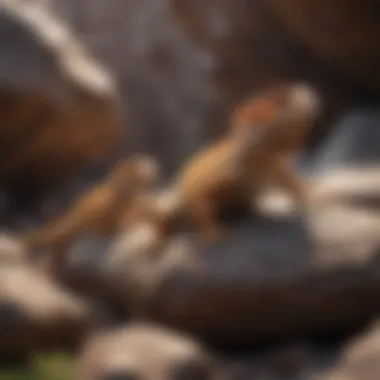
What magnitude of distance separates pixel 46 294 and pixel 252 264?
0.99 ft

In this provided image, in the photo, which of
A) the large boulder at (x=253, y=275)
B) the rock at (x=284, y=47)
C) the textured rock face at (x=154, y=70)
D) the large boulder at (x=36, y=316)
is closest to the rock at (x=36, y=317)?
the large boulder at (x=36, y=316)

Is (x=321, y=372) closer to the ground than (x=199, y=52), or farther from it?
closer to the ground

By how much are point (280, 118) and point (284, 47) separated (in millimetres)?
1252

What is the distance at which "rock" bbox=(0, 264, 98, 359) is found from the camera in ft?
4.09

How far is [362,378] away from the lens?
1.08 meters

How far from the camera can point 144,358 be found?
1.14 meters

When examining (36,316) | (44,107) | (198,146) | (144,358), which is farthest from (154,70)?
(144,358)

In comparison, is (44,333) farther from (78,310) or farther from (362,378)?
(362,378)

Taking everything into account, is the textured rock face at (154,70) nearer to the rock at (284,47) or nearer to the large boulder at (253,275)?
the rock at (284,47)

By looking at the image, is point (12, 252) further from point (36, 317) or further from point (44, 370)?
point (44, 370)

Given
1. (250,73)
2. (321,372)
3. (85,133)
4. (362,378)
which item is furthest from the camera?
(250,73)

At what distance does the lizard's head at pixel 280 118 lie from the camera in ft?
5.04

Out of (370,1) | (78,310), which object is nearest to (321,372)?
(78,310)

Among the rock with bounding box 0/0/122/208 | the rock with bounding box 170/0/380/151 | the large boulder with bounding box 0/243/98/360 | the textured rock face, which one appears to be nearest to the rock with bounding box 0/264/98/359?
the large boulder with bounding box 0/243/98/360
